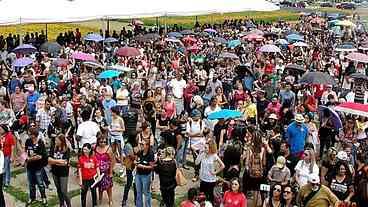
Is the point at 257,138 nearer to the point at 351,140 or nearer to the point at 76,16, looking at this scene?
the point at 351,140

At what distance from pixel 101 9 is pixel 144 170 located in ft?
44.0

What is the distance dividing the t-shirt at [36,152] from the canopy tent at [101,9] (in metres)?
9.67

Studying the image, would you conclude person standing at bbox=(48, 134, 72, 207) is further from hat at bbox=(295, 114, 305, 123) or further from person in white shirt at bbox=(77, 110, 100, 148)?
hat at bbox=(295, 114, 305, 123)

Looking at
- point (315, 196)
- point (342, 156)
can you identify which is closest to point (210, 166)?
point (315, 196)

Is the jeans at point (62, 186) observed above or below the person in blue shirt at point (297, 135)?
below

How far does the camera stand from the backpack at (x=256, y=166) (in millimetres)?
9891

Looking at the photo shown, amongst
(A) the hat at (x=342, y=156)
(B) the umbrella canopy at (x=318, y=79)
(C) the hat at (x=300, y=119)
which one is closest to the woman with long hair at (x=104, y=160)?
(C) the hat at (x=300, y=119)

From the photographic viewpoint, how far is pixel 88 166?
9.92 m

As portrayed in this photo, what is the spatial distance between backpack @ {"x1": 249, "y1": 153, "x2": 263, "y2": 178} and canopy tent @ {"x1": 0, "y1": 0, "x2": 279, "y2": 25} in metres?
11.8

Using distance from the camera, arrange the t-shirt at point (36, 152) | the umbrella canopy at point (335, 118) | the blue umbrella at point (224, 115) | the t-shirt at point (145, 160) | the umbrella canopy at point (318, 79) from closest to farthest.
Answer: the t-shirt at point (145, 160)
the t-shirt at point (36, 152)
the blue umbrella at point (224, 115)
the umbrella canopy at point (335, 118)
the umbrella canopy at point (318, 79)

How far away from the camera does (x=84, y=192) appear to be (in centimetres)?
1016

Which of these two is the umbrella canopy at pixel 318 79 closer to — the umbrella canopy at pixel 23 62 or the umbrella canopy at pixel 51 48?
the umbrella canopy at pixel 23 62

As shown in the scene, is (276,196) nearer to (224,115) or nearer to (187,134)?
(224,115)

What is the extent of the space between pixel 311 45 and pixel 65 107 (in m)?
18.3
